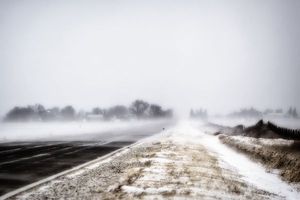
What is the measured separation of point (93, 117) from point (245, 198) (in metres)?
168

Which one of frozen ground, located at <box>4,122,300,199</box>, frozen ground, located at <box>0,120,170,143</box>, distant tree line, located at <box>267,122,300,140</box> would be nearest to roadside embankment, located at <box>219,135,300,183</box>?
frozen ground, located at <box>4,122,300,199</box>

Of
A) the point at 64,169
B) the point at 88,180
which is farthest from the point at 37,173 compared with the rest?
the point at 88,180

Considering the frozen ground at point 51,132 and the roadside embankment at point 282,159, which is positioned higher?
the frozen ground at point 51,132

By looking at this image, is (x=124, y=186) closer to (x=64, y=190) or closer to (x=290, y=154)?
(x=64, y=190)

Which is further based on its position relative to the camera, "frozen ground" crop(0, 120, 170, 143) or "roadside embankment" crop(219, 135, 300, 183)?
"frozen ground" crop(0, 120, 170, 143)

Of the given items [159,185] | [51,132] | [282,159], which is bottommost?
[282,159]

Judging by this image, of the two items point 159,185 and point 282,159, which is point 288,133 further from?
point 159,185

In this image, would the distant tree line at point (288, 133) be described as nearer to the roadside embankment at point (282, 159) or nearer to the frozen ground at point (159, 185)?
the roadside embankment at point (282, 159)

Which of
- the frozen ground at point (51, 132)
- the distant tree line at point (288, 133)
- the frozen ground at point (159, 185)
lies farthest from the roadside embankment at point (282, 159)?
the frozen ground at point (51, 132)

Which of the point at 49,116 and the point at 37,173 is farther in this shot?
the point at 49,116

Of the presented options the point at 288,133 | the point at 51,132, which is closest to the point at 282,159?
the point at 288,133

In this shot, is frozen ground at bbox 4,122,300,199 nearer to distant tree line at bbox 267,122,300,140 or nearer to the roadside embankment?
the roadside embankment

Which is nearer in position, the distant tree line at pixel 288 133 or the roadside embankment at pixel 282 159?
the roadside embankment at pixel 282 159

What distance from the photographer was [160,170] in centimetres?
1090
